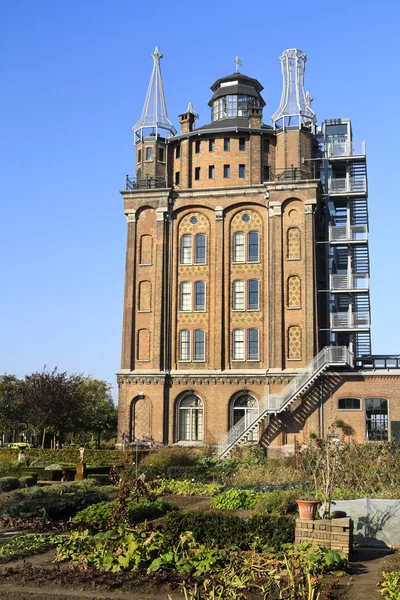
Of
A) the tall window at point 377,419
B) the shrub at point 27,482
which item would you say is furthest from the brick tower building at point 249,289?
the shrub at point 27,482

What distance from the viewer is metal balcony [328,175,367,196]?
4628 cm

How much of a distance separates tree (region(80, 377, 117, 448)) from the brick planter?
47380 millimetres

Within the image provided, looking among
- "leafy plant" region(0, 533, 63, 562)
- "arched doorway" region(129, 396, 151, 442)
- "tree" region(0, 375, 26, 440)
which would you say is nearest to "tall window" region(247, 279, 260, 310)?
"arched doorway" region(129, 396, 151, 442)

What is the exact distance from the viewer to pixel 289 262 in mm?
42875

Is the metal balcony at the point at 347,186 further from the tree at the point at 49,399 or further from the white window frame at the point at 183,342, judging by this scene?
the tree at the point at 49,399

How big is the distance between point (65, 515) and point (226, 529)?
239 inches

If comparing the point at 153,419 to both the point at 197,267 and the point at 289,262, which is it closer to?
the point at 197,267

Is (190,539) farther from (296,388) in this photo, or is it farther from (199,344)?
(199,344)

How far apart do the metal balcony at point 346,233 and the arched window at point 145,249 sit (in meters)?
11.8

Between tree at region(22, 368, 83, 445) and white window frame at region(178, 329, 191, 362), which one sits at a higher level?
white window frame at region(178, 329, 191, 362)

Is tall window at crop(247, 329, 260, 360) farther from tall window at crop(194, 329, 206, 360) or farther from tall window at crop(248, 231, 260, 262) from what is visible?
tall window at crop(248, 231, 260, 262)

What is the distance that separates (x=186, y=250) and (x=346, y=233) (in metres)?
10.5

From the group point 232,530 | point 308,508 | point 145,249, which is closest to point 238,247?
point 145,249

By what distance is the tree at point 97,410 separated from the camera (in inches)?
2538
